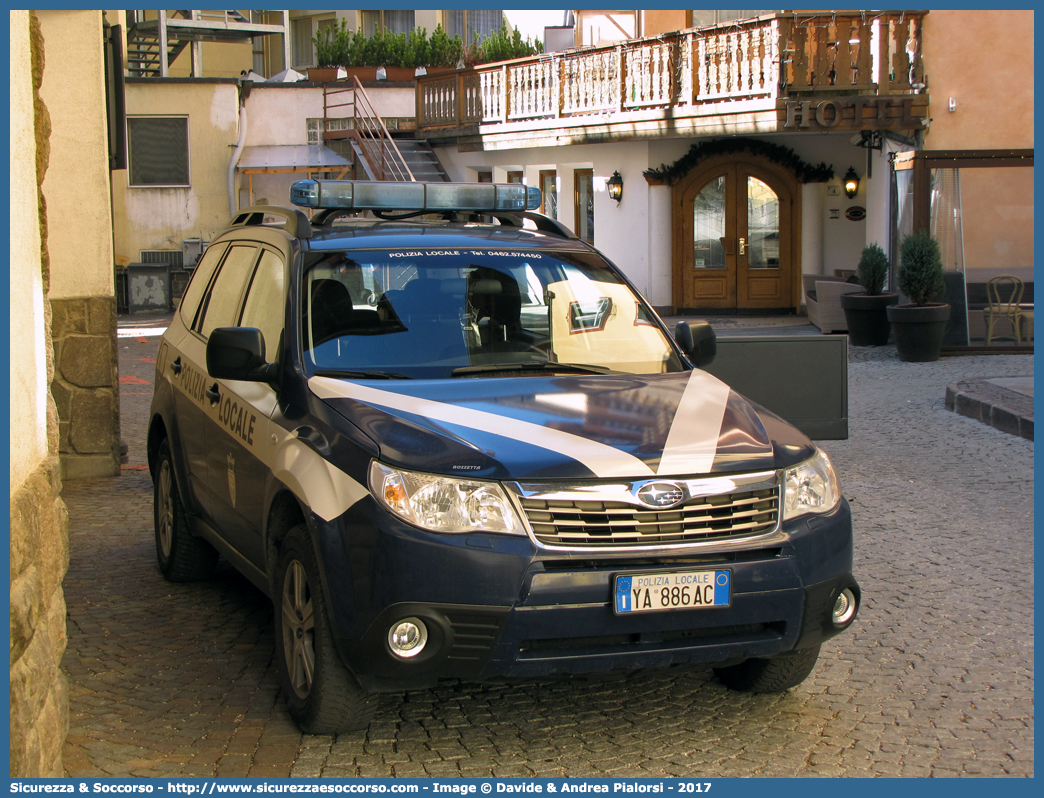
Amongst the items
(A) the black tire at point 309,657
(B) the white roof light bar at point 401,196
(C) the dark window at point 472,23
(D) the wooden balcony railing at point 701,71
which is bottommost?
(A) the black tire at point 309,657

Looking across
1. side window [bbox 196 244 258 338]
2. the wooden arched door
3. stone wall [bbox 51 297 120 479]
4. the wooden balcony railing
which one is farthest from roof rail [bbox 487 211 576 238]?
the wooden arched door

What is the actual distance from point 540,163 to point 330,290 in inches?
886

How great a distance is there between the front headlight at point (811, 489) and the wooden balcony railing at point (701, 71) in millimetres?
16218

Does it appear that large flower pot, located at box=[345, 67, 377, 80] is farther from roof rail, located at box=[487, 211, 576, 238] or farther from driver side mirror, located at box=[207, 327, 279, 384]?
driver side mirror, located at box=[207, 327, 279, 384]

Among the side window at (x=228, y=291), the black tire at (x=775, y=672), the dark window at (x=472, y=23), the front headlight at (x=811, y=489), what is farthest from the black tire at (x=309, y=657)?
the dark window at (x=472, y=23)

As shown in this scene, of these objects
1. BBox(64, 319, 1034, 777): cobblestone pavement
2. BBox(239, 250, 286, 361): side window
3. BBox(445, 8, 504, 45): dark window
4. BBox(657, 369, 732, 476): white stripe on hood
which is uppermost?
BBox(445, 8, 504, 45): dark window

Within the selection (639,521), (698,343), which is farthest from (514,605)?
(698,343)

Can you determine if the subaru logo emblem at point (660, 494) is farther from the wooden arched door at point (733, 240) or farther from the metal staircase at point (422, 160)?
the metal staircase at point (422, 160)

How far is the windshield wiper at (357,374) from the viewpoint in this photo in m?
4.60

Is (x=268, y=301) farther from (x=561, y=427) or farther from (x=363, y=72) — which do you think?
(x=363, y=72)

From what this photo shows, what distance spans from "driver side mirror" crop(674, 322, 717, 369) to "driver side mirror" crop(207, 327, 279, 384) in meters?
1.83

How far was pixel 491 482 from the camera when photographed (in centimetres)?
382

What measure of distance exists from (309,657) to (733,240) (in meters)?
20.9

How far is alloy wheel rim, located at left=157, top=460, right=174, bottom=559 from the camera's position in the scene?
627 centimetres
